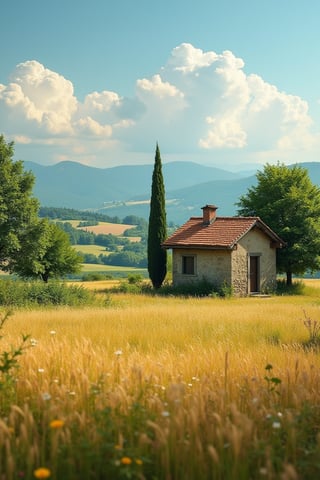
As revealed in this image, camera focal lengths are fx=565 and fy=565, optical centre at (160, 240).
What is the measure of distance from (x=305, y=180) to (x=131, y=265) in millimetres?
106623

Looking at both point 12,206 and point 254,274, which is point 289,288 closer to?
point 254,274

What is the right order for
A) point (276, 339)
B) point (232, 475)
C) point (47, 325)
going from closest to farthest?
point (232, 475), point (276, 339), point (47, 325)

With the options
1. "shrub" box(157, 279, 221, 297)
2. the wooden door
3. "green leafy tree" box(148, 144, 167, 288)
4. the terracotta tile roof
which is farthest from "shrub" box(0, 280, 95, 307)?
the wooden door

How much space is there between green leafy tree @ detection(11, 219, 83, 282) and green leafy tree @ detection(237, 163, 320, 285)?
50.3 feet

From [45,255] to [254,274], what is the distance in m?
19.6

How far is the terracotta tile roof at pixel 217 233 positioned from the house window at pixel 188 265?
1.04 m

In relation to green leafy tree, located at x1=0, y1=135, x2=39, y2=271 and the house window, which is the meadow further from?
green leafy tree, located at x1=0, y1=135, x2=39, y2=271

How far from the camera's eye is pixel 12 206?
1428 inches

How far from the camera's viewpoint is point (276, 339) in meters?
12.2

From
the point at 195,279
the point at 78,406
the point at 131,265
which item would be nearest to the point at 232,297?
the point at 195,279

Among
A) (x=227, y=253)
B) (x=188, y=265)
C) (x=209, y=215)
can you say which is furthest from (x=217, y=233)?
(x=188, y=265)

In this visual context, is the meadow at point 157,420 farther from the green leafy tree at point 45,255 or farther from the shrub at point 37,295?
the green leafy tree at point 45,255

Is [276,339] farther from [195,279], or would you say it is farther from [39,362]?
[195,279]

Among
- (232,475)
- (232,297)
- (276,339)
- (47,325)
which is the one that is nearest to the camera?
(232,475)
